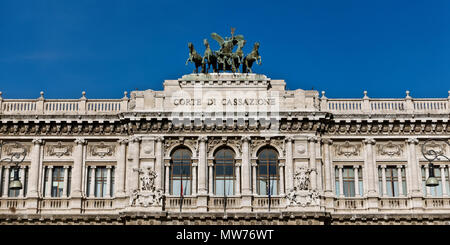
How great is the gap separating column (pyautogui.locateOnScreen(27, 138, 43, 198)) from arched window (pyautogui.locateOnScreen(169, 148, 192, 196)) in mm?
8316

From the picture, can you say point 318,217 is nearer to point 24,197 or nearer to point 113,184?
point 113,184

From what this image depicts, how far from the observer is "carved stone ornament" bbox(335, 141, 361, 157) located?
167 feet

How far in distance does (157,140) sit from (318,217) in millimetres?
10913

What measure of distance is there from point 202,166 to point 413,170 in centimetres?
1305

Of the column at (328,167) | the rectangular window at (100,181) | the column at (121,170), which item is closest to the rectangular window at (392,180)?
the column at (328,167)

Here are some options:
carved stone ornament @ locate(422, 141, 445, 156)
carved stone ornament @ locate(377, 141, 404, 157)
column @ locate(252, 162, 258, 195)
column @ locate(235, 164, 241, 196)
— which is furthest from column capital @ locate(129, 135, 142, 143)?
carved stone ornament @ locate(422, 141, 445, 156)

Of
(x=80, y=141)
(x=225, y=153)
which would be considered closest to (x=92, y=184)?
(x=80, y=141)

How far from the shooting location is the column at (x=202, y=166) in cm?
4925

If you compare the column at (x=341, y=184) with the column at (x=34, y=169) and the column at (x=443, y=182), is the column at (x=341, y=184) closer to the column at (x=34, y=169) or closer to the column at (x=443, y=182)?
the column at (x=443, y=182)

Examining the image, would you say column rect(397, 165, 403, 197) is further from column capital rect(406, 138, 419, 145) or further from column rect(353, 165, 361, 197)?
column rect(353, 165, 361, 197)

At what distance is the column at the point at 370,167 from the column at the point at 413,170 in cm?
218

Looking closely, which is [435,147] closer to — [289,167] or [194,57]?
[289,167]

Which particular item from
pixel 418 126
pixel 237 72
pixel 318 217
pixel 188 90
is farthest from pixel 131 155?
pixel 418 126

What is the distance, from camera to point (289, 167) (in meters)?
49.6
